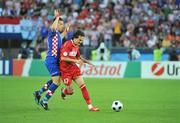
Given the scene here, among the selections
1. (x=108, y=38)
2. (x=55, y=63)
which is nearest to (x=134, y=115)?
(x=55, y=63)

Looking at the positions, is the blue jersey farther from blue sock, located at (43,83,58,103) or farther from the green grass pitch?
the green grass pitch

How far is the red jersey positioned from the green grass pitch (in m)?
0.82

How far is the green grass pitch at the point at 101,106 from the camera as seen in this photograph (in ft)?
41.9

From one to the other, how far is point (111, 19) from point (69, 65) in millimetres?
19358

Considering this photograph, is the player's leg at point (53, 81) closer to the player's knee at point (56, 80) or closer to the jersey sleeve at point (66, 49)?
the player's knee at point (56, 80)

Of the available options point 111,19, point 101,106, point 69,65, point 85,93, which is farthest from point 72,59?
point 111,19

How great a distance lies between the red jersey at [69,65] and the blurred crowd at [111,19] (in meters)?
16.8

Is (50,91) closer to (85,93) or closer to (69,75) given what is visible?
(69,75)

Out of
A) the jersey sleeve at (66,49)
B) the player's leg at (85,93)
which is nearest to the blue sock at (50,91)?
the player's leg at (85,93)

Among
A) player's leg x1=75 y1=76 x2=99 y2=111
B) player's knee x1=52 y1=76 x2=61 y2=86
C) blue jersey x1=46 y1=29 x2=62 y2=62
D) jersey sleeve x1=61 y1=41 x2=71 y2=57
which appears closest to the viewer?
player's leg x1=75 y1=76 x2=99 y2=111

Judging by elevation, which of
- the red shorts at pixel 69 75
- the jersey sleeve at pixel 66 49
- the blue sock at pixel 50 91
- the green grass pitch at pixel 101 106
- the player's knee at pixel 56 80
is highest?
the jersey sleeve at pixel 66 49

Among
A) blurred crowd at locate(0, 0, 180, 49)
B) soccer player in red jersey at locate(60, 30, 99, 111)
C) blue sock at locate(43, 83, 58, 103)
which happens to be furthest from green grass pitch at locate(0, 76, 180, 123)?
blurred crowd at locate(0, 0, 180, 49)

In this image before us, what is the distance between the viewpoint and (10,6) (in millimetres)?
32281

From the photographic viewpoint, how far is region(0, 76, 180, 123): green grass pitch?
12.8m
